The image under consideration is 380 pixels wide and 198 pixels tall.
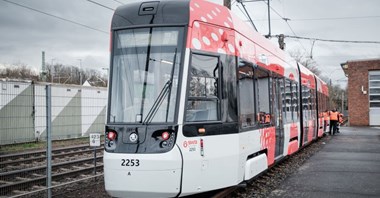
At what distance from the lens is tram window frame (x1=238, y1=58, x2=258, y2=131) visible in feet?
25.2

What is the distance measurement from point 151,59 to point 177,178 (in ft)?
6.19

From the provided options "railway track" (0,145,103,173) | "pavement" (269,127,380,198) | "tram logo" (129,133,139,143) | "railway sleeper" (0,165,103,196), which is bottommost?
"pavement" (269,127,380,198)

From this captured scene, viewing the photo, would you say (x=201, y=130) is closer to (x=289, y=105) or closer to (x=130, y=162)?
(x=130, y=162)

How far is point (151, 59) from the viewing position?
6.65m

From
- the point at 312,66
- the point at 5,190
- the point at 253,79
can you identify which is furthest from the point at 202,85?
the point at 312,66

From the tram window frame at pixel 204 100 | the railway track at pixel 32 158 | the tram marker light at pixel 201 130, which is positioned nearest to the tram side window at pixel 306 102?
the railway track at pixel 32 158

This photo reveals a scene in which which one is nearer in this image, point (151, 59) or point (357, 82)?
point (151, 59)

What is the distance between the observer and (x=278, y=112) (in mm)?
10570

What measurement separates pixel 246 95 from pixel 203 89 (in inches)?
60.5

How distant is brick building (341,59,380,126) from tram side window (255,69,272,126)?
3372 cm

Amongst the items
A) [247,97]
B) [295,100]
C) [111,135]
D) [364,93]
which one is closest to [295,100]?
[295,100]

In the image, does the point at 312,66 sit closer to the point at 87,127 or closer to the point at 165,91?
the point at 87,127

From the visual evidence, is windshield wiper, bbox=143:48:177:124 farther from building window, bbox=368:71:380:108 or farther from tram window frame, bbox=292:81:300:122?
building window, bbox=368:71:380:108

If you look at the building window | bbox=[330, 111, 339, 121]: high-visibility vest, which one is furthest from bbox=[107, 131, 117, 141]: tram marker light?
the building window
